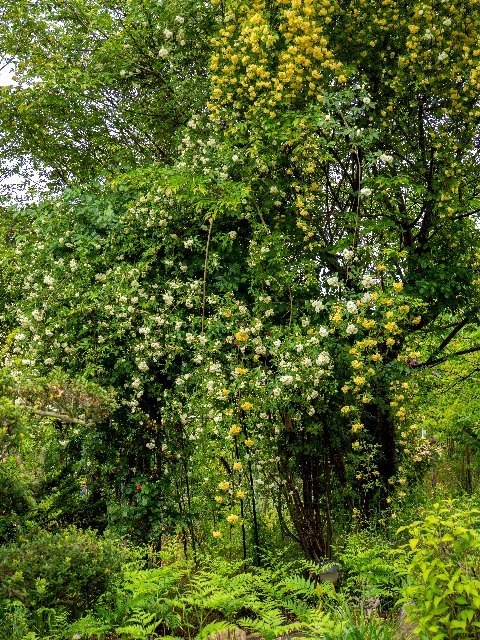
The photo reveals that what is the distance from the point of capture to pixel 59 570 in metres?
3.17

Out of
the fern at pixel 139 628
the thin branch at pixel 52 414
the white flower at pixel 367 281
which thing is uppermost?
the white flower at pixel 367 281

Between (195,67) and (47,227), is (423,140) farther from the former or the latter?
(47,227)

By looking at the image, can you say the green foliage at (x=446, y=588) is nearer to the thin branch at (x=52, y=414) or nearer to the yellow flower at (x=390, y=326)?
the yellow flower at (x=390, y=326)

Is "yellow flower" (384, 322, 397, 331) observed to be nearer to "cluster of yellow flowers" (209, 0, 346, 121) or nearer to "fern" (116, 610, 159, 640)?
"cluster of yellow flowers" (209, 0, 346, 121)

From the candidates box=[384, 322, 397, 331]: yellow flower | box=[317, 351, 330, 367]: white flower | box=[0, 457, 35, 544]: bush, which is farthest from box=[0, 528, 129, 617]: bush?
box=[384, 322, 397, 331]: yellow flower

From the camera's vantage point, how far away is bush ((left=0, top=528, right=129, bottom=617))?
3.10m

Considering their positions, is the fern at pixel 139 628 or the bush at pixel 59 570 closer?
the bush at pixel 59 570

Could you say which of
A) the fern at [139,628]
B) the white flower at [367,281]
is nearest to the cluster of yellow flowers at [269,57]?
the white flower at [367,281]

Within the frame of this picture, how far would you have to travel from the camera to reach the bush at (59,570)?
3.10m

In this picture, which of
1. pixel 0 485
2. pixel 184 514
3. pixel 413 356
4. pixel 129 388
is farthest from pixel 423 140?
pixel 0 485

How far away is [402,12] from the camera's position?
605 cm

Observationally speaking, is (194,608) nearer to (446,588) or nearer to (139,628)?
(139,628)

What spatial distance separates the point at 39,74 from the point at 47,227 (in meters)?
2.24

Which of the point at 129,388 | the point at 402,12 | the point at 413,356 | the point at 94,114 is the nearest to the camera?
the point at 413,356
